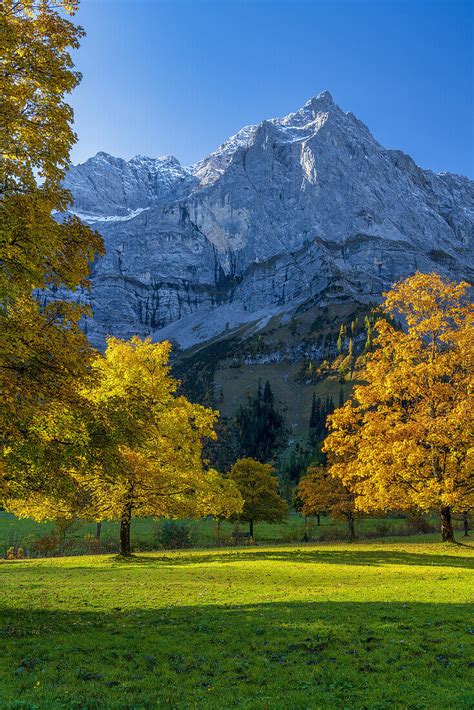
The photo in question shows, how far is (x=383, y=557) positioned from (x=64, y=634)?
24.8 meters

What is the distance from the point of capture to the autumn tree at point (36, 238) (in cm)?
1399

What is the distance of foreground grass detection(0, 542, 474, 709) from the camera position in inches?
354

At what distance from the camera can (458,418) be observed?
30078 mm

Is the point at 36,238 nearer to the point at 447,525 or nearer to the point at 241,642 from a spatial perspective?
the point at 241,642

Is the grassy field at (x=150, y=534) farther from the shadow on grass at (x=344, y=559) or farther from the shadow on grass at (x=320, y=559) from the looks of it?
→ the shadow on grass at (x=320, y=559)

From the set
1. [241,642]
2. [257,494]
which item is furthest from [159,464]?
[257,494]

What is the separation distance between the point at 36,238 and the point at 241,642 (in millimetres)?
12738

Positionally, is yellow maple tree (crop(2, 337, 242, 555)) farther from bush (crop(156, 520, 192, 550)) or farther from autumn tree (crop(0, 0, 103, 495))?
bush (crop(156, 520, 192, 550))

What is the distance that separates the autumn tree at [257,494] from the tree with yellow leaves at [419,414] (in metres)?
35.1

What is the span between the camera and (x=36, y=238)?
1394 cm

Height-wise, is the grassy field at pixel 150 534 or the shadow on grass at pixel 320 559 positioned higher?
the shadow on grass at pixel 320 559

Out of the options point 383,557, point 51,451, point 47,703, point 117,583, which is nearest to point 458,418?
point 383,557

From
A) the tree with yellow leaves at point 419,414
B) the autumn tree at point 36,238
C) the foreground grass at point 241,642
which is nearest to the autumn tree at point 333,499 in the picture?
the tree with yellow leaves at point 419,414

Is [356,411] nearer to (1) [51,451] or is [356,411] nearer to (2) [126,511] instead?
(2) [126,511]
